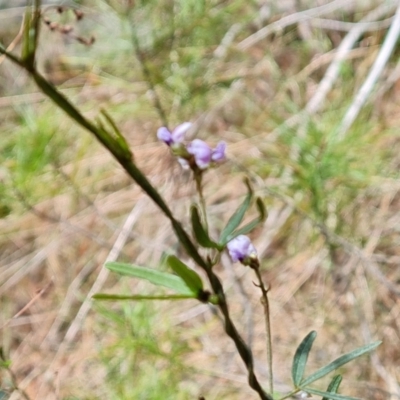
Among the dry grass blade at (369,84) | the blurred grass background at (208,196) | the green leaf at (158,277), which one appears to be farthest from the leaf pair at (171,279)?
the dry grass blade at (369,84)

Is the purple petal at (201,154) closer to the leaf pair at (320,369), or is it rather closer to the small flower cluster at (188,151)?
the small flower cluster at (188,151)

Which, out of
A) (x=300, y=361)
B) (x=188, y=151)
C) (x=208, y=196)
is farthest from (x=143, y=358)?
(x=188, y=151)

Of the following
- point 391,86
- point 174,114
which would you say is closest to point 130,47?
point 174,114

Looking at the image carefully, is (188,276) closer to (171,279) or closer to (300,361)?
(171,279)

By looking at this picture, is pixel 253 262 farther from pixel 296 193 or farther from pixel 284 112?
pixel 284 112

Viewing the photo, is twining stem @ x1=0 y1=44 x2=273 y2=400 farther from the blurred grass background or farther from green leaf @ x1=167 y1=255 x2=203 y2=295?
the blurred grass background

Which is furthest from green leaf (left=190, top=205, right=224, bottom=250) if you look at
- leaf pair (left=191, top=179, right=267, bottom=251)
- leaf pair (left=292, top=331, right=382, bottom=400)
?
leaf pair (left=292, top=331, right=382, bottom=400)
